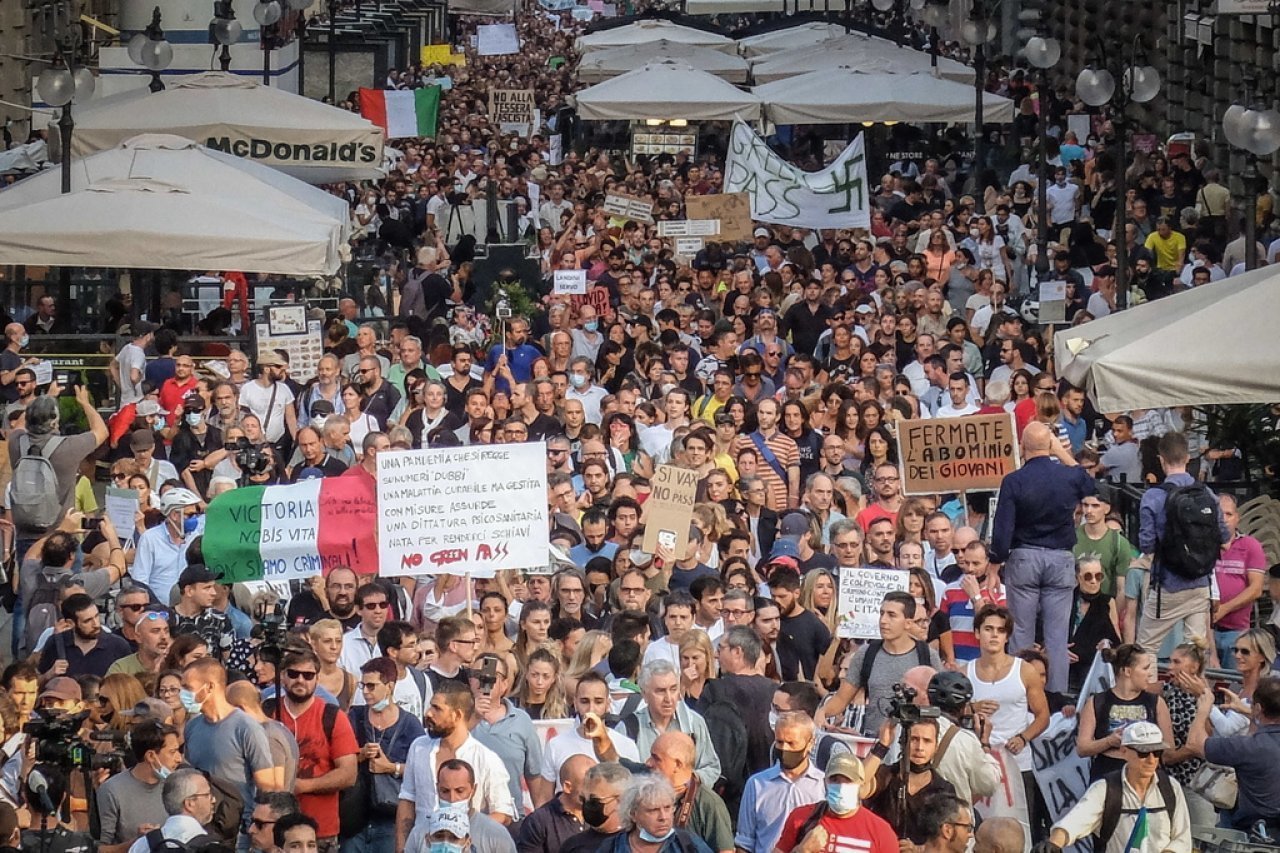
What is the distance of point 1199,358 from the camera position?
562 inches

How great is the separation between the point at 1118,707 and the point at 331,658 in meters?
3.39

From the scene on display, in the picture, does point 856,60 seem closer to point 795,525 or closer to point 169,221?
point 169,221

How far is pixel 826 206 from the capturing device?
85.1 feet

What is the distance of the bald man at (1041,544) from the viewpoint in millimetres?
13453

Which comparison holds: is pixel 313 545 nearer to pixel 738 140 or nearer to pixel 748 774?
pixel 748 774

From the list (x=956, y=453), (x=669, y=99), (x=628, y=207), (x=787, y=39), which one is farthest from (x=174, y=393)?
(x=787, y=39)

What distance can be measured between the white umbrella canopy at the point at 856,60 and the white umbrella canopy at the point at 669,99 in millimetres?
1910

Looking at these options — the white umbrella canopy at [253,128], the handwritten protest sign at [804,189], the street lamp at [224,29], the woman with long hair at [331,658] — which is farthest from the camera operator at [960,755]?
the street lamp at [224,29]

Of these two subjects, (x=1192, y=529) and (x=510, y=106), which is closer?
(x=1192, y=529)

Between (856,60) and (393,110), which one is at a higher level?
(856,60)

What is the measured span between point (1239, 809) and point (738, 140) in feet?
55.2

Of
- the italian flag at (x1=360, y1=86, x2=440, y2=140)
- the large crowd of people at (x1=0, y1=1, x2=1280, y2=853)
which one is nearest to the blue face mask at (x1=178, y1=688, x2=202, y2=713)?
the large crowd of people at (x1=0, y1=1, x2=1280, y2=853)

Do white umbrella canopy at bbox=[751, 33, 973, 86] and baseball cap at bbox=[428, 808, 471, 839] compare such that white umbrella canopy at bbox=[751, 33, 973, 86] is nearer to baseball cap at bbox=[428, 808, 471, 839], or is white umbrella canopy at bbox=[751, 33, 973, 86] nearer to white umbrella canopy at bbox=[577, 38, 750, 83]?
white umbrella canopy at bbox=[577, 38, 750, 83]

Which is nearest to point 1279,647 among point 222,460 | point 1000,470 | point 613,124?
point 1000,470
